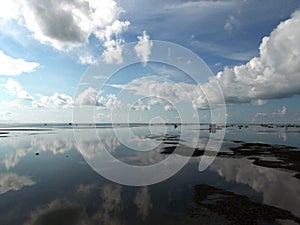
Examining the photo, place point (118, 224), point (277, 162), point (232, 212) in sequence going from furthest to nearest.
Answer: point (277, 162) → point (232, 212) → point (118, 224)

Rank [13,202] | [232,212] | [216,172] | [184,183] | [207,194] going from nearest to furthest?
[232,212], [13,202], [207,194], [184,183], [216,172]

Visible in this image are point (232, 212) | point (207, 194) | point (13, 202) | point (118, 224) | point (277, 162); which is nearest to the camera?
point (118, 224)

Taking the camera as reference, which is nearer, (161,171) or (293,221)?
(293,221)

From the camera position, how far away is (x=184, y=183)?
2169 centimetres

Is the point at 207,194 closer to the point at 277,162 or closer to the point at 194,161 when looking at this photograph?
the point at 194,161

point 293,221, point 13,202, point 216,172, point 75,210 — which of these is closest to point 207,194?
point 293,221

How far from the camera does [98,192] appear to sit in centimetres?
1908

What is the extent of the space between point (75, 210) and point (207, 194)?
10812 mm

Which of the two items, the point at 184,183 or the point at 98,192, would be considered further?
the point at 184,183

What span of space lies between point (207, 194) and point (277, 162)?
19987 mm

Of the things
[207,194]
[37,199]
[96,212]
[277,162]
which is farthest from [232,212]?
[277,162]

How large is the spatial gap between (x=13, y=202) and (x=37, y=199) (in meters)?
1.67

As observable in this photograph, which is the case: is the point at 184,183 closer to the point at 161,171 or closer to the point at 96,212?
the point at 161,171

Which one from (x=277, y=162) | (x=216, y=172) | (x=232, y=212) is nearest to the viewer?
(x=232, y=212)
